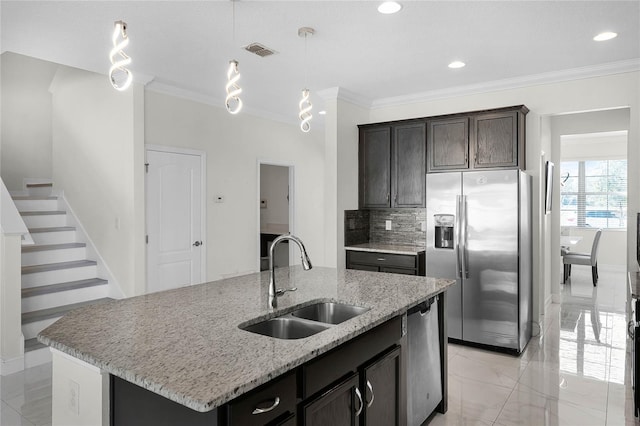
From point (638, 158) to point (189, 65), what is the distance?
167 inches

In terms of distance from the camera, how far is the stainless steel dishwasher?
2.48 meters

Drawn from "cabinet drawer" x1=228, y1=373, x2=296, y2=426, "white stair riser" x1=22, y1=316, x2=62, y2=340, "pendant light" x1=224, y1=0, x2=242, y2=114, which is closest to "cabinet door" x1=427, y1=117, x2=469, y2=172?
"pendant light" x1=224, y1=0, x2=242, y2=114

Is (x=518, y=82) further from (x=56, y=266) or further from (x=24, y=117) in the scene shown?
(x=24, y=117)

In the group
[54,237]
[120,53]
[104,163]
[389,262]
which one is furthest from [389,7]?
[54,237]

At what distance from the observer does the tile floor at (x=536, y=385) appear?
9.30ft

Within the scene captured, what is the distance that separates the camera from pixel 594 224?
9.12m

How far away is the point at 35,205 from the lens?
548 centimetres

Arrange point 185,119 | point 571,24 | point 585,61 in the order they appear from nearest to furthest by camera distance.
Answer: point 571,24 < point 585,61 < point 185,119

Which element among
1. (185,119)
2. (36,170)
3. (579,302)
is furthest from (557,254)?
(36,170)

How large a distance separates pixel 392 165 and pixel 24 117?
5030mm

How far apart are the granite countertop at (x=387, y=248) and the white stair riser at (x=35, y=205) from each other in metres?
3.89

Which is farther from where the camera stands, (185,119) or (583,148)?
(583,148)

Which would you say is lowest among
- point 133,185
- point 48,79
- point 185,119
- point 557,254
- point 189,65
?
point 557,254

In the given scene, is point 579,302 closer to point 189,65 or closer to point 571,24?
point 571,24
